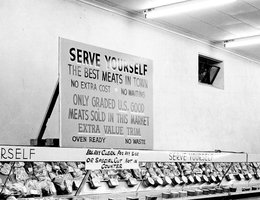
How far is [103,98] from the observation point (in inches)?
192

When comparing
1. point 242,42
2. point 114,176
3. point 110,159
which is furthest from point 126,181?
point 242,42

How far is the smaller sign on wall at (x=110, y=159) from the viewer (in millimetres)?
4563

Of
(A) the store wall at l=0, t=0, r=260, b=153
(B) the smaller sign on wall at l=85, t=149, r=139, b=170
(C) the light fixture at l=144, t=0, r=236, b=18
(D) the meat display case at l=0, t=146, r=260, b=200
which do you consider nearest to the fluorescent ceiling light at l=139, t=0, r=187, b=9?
(C) the light fixture at l=144, t=0, r=236, b=18

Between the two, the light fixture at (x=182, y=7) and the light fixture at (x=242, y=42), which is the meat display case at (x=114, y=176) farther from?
the light fixture at (x=242, y=42)

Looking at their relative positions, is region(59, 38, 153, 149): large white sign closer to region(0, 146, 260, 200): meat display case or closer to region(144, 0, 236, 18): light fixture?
region(0, 146, 260, 200): meat display case

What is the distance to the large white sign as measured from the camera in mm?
4512

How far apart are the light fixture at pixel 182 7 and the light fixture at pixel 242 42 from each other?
80.6 inches

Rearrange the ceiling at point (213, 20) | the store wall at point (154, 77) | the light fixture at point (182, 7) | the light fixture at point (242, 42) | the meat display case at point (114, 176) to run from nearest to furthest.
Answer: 1. the meat display case at point (114, 176)
2. the store wall at point (154, 77)
3. the light fixture at point (182, 7)
4. the ceiling at point (213, 20)
5. the light fixture at point (242, 42)

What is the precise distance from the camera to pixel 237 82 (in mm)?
10172

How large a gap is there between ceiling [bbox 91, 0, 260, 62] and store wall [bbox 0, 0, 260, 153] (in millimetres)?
207

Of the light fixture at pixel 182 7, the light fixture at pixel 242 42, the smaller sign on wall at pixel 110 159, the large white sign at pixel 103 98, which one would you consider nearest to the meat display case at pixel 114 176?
the smaller sign on wall at pixel 110 159

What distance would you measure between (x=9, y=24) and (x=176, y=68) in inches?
142

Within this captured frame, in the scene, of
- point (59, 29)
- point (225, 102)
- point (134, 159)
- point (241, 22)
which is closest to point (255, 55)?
point (225, 102)

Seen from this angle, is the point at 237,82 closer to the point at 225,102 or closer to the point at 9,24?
the point at 225,102
